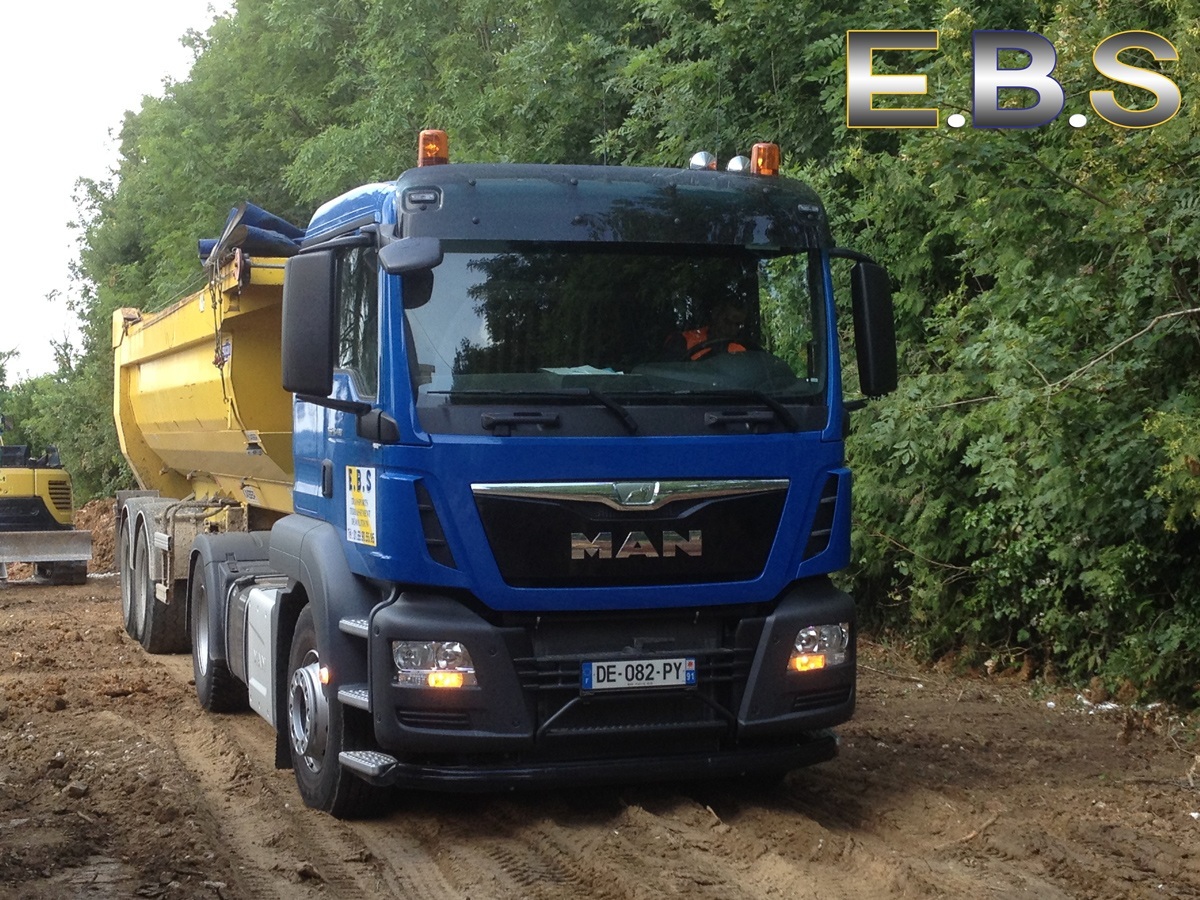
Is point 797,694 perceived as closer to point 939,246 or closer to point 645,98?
point 939,246

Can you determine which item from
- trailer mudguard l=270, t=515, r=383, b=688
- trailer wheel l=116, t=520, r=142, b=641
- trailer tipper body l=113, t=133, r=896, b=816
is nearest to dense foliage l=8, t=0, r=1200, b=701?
trailer tipper body l=113, t=133, r=896, b=816

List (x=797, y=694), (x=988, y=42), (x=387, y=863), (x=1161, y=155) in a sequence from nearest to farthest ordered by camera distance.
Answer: (x=387, y=863), (x=797, y=694), (x=1161, y=155), (x=988, y=42)

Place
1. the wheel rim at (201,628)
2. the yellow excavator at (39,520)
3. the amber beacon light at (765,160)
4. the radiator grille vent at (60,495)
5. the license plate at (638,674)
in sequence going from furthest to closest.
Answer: the radiator grille vent at (60,495) → the yellow excavator at (39,520) → the wheel rim at (201,628) → the amber beacon light at (765,160) → the license plate at (638,674)

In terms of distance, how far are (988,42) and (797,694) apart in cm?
471

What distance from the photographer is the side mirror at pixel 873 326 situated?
6.48m

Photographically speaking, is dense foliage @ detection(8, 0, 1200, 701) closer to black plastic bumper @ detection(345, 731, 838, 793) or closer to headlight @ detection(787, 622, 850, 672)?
headlight @ detection(787, 622, 850, 672)

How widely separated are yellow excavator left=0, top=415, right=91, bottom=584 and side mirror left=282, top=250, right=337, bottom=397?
42.1 feet

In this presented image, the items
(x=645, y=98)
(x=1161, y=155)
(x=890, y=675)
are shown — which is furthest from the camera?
(x=645, y=98)

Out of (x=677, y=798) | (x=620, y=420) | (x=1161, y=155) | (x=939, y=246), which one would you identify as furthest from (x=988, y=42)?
(x=677, y=798)

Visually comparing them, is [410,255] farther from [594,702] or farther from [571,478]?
[594,702]

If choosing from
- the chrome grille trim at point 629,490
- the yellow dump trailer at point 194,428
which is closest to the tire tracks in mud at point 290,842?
the chrome grille trim at point 629,490

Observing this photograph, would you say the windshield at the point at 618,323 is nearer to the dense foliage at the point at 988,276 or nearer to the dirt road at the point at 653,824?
the dirt road at the point at 653,824

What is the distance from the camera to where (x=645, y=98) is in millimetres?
13672

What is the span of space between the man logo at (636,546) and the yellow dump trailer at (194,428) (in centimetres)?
322
